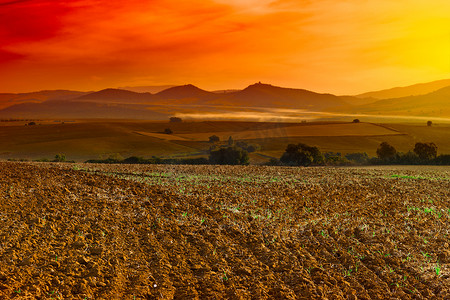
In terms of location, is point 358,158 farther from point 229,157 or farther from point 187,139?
point 187,139

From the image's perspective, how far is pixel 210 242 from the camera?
11.8 m

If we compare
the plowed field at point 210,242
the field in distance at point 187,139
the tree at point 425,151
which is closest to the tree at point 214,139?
the field in distance at point 187,139

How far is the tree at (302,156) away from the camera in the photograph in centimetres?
4156

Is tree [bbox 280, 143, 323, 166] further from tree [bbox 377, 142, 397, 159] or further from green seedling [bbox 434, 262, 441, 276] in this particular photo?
green seedling [bbox 434, 262, 441, 276]

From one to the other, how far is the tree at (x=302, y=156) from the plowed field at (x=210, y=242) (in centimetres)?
2166

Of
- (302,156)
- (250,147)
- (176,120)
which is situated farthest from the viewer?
(176,120)

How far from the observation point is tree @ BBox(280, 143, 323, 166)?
41.6 metres

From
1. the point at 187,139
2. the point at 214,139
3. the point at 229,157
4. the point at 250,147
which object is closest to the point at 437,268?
the point at 229,157

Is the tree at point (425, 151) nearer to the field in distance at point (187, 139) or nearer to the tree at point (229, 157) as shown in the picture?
the tree at point (229, 157)

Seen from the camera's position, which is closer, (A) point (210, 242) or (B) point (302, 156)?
(A) point (210, 242)

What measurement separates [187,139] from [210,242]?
72.2 m

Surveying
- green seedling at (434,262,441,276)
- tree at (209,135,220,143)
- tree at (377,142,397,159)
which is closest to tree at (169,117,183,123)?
tree at (209,135,220,143)

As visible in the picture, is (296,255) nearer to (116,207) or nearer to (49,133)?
(116,207)

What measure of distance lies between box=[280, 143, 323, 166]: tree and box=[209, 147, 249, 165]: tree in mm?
4049
